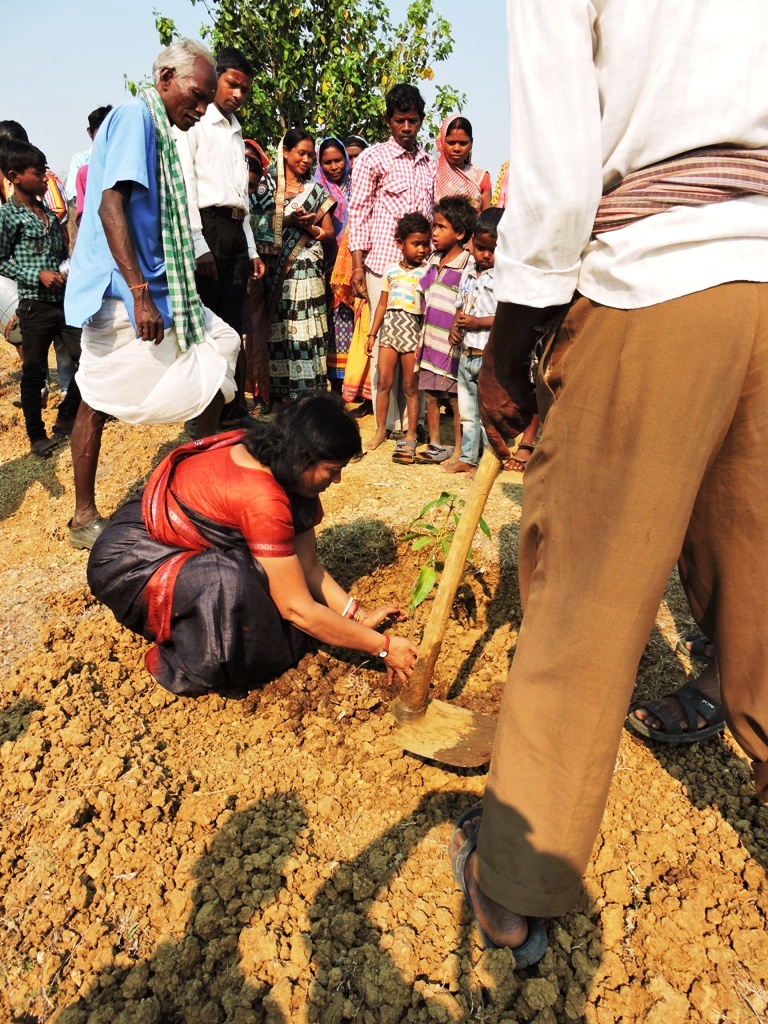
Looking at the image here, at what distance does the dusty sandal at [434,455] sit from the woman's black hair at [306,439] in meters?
2.29

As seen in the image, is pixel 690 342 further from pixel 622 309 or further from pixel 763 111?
pixel 763 111

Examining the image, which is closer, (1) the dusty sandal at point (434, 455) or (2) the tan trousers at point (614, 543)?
(2) the tan trousers at point (614, 543)

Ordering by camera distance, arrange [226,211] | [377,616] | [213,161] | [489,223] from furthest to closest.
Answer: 1. [226,211]
2. [213,161]
3. [489,223]
4. [377,616]

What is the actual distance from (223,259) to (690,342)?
394cm

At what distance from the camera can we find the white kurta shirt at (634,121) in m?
1.11

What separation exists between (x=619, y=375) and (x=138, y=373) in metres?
2.47

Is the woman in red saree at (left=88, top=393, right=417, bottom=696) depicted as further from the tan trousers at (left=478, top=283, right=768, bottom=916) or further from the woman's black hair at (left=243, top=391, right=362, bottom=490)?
the tan trousers at (left=478, top=283, right=768, bottom=916)

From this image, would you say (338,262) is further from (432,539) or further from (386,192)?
(432,539)

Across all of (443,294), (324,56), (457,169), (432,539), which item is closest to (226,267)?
(443,294)

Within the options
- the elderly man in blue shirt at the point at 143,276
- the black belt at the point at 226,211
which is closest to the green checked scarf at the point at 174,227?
the elderly man in blue shirt at the point at 143,276

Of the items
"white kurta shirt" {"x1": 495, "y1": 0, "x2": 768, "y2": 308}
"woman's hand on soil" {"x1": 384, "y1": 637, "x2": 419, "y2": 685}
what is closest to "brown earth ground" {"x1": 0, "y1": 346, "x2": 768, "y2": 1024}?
"woman's hand on soil" {"x1": 384, "y1": 637, "x2": 419, "y2": 685}

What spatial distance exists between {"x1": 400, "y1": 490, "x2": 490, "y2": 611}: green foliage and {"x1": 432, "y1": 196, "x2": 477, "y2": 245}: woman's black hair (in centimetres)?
184

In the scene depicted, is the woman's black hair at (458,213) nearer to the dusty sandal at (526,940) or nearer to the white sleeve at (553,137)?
the white sleeve at (553,137)

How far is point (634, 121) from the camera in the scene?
1.15m
